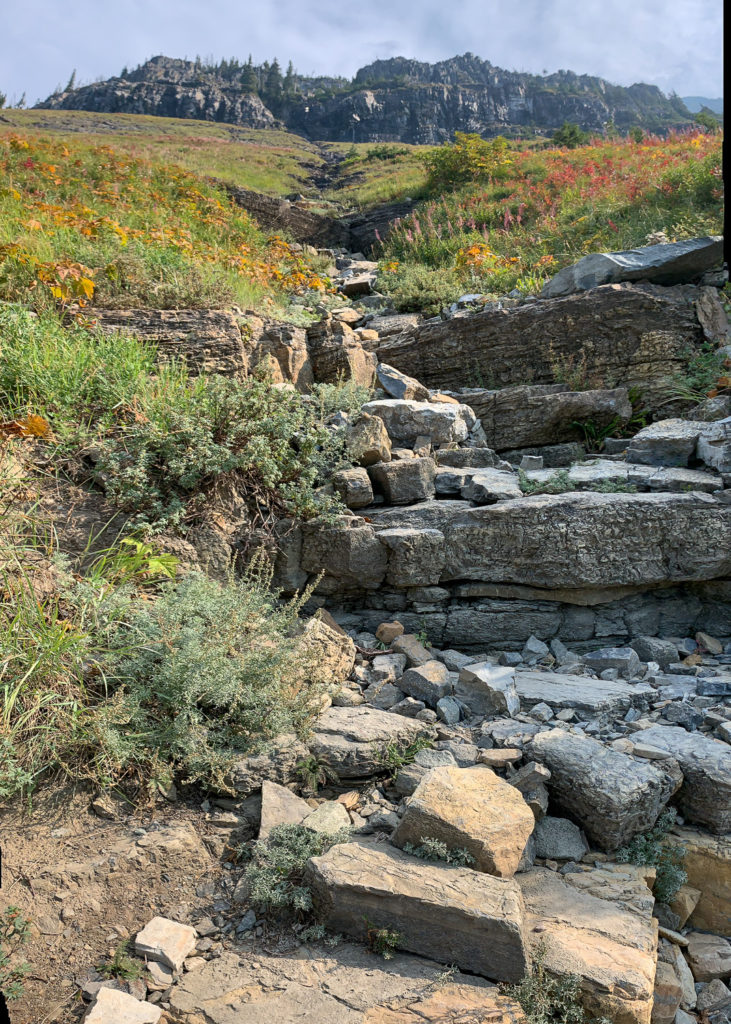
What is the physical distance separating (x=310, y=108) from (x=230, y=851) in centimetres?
9886

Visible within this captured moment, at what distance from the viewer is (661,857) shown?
11.3 feet

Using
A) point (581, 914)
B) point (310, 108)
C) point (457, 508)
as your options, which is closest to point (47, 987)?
point (581, 914)

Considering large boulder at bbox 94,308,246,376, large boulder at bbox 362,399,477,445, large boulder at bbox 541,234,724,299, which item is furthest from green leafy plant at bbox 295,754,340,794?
large boulder at bbox 541,234,724,299

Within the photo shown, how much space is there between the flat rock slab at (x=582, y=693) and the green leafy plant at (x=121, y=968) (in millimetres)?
2635

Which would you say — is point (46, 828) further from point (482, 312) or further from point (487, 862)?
point (482, 312)

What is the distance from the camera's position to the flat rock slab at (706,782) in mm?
3527

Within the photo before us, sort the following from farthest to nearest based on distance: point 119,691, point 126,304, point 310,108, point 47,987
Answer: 1. point 310,108
2. point 126,304
3. point 119,691
4. point 47,987

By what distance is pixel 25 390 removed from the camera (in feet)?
16.8

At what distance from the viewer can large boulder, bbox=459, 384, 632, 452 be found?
6.88 m

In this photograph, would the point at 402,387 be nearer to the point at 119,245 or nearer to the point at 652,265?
the point at 652,265

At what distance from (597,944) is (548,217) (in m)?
12.1

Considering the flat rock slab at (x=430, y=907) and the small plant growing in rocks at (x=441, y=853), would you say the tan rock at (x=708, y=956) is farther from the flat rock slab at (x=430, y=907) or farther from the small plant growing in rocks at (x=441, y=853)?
the small plant growing in rocks at (x=441, y=853)

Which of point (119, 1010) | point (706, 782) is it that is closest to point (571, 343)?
point (706, 782)

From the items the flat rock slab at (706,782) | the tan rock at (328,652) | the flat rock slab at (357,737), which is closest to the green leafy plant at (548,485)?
the tan rock at (328,652)
